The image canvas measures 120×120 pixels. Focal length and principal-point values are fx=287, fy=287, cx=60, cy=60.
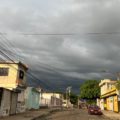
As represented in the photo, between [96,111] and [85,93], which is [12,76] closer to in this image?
[96,111]

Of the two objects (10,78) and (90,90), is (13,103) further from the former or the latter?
(90,90)

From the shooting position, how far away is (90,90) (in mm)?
114688

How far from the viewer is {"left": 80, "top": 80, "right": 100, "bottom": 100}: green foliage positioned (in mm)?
113706

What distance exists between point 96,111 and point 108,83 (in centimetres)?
3823

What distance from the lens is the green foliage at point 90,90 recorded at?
4477 inches

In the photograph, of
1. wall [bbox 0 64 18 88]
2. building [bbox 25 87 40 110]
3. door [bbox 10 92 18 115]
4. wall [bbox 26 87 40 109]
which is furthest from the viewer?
wall [bbox 26 87 40 109]

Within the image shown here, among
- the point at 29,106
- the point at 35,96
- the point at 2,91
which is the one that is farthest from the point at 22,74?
the point at 2,91

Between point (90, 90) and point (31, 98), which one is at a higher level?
point (90, 90)

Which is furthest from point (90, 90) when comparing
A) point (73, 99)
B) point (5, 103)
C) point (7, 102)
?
point (5, 103)

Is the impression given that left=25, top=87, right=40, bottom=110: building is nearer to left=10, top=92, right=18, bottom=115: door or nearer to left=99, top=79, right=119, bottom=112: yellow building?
left=10, top=92, right=18, bottom=115: door

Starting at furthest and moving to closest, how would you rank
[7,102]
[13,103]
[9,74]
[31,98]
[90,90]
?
[90,90], [31,98], [9,74], [13,103], [7,102]

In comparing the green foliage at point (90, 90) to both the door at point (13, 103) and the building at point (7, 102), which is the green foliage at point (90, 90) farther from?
the building at point (7, 102)

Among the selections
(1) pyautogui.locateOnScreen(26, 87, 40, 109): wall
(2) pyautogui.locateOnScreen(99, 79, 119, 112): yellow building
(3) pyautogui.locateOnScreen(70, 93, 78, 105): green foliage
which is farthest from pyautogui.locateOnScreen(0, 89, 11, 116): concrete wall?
(3) pyautogui.locateOnScreen(70, 93, 78, 105): green foliage

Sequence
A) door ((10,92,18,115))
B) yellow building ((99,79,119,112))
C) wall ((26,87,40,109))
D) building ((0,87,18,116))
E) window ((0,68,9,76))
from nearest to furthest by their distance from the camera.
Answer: building ((0,87,18,116)) → door ((10,92,18,115)) → window ((0,68,9,76)) → wall ((26,87,40,109)) → yellow building ((99,79,119,112))
